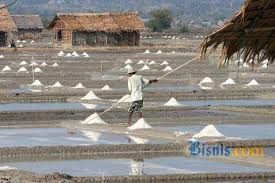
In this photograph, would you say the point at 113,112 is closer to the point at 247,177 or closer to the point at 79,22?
the point at 247,177

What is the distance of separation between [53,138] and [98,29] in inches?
1440

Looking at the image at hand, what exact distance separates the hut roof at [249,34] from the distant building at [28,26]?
222 ft

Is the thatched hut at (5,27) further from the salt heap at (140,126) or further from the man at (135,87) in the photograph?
the salt heap at (140,126)

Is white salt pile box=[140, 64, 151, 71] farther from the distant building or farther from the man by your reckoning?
the distant building

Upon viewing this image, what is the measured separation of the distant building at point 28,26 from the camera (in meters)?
77.9

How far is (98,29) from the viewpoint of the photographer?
52.0m

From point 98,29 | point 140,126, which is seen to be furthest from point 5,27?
point 140,126

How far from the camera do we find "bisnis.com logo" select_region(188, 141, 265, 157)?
44.5 ft

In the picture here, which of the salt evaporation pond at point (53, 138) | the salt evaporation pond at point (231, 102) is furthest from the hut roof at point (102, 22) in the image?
the salt evaporation pond at point (53, 138)

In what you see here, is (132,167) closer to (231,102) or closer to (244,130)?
(244,130)

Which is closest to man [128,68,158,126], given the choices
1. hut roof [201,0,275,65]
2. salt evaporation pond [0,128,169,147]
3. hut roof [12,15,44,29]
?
salt evaporation pond [0,128,169,147]

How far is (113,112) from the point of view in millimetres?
20562

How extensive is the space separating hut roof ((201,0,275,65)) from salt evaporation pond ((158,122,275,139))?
5.53 metres

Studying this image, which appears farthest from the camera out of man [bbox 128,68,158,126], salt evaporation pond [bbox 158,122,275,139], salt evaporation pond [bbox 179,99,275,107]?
salt evaporation pond [bbox 179,99,275,107]
